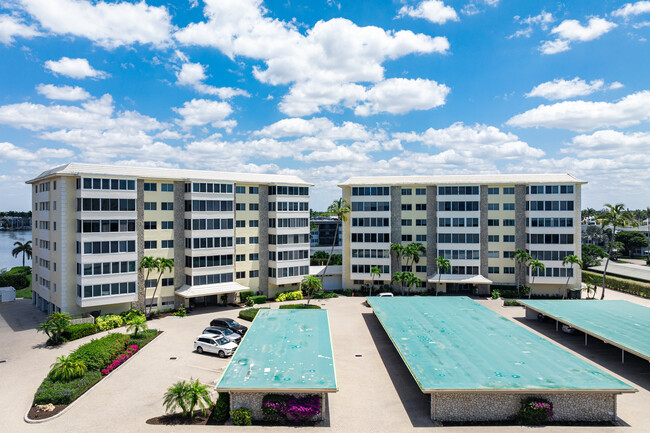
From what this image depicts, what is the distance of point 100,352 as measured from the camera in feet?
108

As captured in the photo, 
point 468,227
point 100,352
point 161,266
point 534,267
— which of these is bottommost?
point 100,352

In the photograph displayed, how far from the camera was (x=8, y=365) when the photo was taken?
115 feet

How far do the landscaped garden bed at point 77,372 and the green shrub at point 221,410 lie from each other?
34.6ft

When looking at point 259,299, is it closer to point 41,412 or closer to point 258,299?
point 258,299

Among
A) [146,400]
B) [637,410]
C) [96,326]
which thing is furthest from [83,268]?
[637,410]

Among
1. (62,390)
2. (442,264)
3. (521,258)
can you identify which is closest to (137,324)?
(62,390)

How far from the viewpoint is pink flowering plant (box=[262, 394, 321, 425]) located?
2523 cm

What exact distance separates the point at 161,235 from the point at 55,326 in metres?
16.7

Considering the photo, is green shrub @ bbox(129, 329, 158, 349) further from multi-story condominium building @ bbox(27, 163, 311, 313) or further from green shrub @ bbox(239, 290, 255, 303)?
green shrub @ bbox(239, 290, 255, 303)

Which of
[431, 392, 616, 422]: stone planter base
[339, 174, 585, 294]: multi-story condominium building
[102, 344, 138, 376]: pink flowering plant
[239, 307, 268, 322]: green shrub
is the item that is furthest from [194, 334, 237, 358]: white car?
[339, 174, 585, 294]: multi-story condominium building

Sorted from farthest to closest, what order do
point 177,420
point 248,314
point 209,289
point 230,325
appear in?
1. point 209,289
2. point 248,314
3. point 230,325
4. point 177,420

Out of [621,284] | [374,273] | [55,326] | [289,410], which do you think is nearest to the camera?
[289,410]

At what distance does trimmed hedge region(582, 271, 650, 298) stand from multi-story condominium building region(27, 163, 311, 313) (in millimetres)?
53388

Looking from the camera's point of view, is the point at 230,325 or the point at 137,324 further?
the point at 230,325
